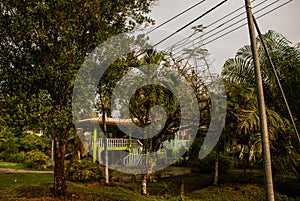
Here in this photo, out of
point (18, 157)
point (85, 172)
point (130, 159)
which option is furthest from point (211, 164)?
point (18, 157)

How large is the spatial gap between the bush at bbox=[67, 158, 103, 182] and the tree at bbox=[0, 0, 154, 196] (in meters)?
4.16

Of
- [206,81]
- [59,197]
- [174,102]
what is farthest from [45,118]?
[206,81]

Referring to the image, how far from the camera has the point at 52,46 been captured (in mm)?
5547

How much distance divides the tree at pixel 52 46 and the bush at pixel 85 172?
4160mm

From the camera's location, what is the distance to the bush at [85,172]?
10.5 metres

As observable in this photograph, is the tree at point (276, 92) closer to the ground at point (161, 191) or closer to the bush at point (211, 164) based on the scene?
the ground at point (161, 191)

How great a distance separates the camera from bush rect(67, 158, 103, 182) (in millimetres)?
10500

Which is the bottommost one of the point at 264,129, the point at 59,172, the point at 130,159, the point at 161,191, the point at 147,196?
the point at 161,191

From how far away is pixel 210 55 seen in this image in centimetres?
952

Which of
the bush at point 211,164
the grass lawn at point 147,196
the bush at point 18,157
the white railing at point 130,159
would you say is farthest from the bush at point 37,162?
the bush at point 211,164

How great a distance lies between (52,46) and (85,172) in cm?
622

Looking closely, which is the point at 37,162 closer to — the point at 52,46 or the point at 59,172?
the point at 59,172

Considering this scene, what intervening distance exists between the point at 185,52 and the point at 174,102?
1759 mm

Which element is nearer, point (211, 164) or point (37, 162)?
A: point (211, 164)
